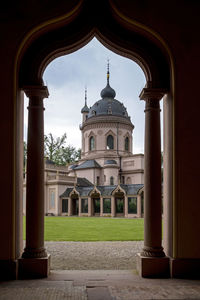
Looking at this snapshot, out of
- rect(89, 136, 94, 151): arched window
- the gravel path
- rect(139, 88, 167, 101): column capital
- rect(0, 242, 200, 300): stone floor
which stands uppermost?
rect(89, 136, 94, 151): arched window

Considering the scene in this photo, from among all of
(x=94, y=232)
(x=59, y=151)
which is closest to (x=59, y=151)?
(x=59, y=151)

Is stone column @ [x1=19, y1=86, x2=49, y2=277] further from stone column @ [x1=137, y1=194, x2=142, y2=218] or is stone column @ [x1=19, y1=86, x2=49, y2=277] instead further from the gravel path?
stone column @ [x1=137, y1=194, x2=142, y2=218]


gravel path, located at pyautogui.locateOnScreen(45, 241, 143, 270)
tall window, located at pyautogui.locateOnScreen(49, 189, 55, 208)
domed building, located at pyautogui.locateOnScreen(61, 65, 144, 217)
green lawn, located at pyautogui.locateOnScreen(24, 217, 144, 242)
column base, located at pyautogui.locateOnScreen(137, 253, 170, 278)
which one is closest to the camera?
column base, located at pyautogui.locateOnScreen(137, 253, 170, 278)

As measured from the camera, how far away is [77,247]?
12.3 meters

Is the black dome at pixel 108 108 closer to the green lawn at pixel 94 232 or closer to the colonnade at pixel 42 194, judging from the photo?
the green lawn at pixel 94 232

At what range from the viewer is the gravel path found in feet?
27.8

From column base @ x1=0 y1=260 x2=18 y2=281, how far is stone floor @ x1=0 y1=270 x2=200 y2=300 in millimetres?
176

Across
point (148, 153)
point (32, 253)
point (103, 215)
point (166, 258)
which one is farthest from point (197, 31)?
point (103, 215)

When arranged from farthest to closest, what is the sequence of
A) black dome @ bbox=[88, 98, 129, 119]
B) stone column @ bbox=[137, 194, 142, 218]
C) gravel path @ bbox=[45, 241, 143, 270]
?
black dome @ bbox=[88, 98, 129, 119], stone column @ bbox=[137, 194, 142, 218], gravel path @ bbox=[45, 241, 143, 270]

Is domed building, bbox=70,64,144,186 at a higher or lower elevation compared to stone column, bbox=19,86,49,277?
higher

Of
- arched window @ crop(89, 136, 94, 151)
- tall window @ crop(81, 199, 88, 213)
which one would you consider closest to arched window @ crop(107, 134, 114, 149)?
arched window @ crop(89, 136, 94, 151)

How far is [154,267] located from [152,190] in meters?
1.62

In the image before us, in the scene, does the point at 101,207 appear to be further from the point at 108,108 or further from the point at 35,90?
the point at 35,90

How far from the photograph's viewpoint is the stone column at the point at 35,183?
22.4 ft
